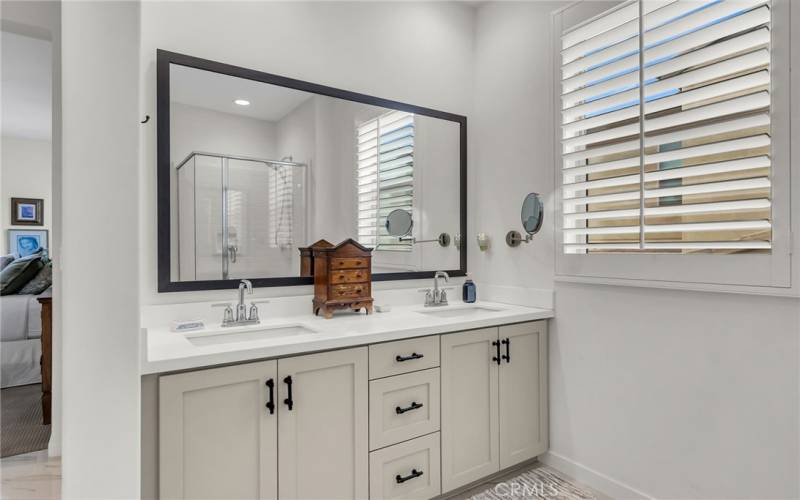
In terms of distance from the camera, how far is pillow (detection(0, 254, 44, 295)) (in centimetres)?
358

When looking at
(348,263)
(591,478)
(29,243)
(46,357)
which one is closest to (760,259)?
(591,478)

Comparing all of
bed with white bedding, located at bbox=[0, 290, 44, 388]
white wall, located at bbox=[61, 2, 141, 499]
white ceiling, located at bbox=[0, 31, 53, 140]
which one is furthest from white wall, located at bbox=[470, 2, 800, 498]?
bed with white bedding, located at bbox=[0, 290, 44, 388]

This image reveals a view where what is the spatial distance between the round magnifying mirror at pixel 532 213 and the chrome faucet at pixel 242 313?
4.66 ft

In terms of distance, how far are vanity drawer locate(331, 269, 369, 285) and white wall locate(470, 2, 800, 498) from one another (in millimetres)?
911

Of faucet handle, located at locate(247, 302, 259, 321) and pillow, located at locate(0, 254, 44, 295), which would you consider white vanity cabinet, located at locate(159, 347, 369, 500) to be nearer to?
faucet handle, located at locate(247, 302, 259, 321)

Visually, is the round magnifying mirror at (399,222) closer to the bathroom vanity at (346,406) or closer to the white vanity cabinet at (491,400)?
the bathroom vanity at (346,406)

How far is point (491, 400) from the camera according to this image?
2.13 metres

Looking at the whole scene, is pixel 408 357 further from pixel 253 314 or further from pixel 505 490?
pixel 505 490

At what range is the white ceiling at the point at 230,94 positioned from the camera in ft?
6.31

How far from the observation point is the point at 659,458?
193cm

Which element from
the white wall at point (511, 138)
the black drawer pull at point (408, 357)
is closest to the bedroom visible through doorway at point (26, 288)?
the black drawer pull at point (408, 357)

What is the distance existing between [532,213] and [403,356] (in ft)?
3.35

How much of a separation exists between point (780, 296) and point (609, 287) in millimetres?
659

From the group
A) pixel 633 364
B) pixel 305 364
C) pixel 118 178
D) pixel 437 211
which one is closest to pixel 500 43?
pixel 437 211
